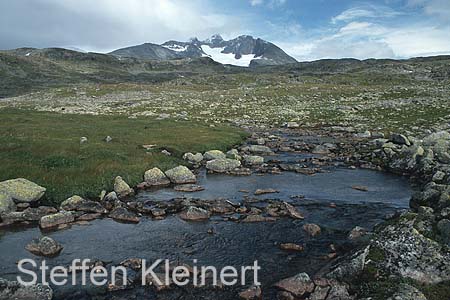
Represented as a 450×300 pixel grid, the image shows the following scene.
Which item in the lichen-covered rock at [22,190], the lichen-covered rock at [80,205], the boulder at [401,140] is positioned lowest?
the lichen-covered rock at [80,205]

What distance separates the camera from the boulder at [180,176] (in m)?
31.4

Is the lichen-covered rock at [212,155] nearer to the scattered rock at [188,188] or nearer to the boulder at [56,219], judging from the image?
the scattered rock at [188,188]

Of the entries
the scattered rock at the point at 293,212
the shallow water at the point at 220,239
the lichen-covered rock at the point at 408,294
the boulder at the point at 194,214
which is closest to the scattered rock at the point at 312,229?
the shallow water at the point at 220,239

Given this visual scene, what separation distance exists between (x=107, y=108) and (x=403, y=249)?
80.0 meters

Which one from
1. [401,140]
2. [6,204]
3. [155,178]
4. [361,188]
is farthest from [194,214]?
[401,140]

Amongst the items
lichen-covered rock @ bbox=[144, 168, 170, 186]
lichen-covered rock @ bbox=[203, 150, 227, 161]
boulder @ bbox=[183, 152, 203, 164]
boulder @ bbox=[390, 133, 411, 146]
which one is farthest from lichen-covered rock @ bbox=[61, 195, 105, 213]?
boulder @ bbox=[390, 133, 411, 146]

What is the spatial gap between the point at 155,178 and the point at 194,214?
865 cm

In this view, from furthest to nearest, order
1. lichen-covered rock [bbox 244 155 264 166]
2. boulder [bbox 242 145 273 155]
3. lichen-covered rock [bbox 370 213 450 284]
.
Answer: boulder [bbox 242 145 273 155], lichen-covered rock [bbox 244 155 264 166], lichen-covered rock [bbox 370 213 450 284]

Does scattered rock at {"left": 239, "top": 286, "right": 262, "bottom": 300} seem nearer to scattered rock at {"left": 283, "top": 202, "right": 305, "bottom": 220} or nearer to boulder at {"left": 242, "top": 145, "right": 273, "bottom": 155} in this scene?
scattered rock at {"left": 283, "top": 202, "right": 305, "bottom": 220}

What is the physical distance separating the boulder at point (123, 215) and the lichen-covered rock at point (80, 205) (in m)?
1.07

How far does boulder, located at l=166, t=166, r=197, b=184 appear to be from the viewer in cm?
3138

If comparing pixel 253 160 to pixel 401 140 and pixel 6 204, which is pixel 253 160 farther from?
pixel 6 204

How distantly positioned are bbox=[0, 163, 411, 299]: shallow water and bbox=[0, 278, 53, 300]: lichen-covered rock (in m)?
0.57

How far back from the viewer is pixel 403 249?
1564 cm
